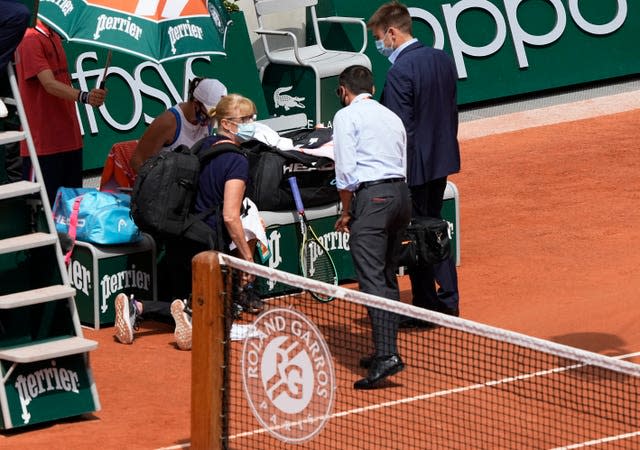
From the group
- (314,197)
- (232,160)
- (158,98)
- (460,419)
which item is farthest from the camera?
(158,98)

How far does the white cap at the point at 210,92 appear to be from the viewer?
34.5ft

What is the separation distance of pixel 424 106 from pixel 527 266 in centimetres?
240

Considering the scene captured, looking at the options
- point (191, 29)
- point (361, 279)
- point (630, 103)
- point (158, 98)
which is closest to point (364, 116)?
point (361, 279)

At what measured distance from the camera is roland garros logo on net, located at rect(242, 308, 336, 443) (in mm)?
7180

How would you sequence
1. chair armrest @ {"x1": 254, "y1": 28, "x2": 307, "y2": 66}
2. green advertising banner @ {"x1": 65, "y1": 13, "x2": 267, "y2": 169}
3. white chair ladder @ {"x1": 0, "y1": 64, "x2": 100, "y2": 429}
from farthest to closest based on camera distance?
chair armrest @ {"x1": 254, "y1": 28, "x2": 307, "y2": 66} < green advertising banner @ {"x1": 65, "y1": 13, "x2": 267, "y2": 169} < white chair ladder @ {"x1": 0, "y1": 64, "x2": 100, "y2": 429}

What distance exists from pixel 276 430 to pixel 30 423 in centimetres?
175

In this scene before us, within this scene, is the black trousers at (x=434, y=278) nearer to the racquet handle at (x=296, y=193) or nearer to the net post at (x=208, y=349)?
the racquet handle at (x=296, y=193)

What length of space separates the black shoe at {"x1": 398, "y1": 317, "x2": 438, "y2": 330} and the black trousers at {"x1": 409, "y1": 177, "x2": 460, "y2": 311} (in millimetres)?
285

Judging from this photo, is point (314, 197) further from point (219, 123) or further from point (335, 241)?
point (219, 123)

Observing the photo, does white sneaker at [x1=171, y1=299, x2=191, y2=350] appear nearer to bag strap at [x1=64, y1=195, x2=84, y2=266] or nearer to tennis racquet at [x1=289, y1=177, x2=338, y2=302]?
bag strap at [x1=64, y1=195, x2=84, y2=266]

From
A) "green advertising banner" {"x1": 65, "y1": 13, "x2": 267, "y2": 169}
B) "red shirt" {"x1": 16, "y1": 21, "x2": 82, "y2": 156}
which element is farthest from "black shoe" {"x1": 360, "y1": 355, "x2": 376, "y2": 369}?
"green advertising banner" {"x1": 65, "y1": 13, "x2": 267, "y2": 169}

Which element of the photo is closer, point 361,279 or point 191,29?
point 361,279

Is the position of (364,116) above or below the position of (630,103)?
above

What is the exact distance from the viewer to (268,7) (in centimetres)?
1584
